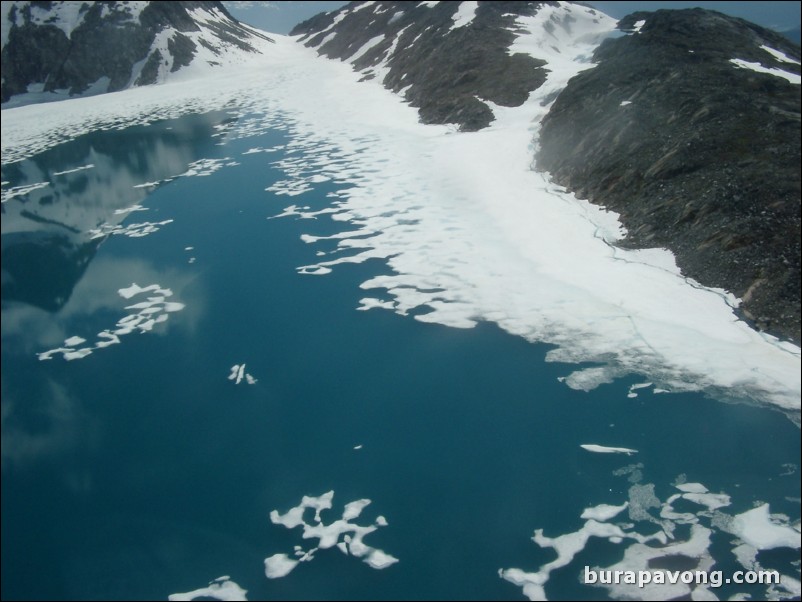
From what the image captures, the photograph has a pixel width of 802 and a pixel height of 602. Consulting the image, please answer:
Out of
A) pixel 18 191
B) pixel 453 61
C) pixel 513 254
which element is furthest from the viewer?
pixel 453 61

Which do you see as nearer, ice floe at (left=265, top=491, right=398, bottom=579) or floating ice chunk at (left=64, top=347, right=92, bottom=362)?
ice floe at (left=265, top=491, right=398, bottom=579)

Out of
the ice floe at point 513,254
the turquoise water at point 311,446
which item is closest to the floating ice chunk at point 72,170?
the ice floe at point 513,254

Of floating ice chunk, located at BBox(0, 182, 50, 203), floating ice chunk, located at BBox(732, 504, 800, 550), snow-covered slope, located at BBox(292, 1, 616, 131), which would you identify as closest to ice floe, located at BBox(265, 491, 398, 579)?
floating ice chunk, located at BBox(732, 504, 800, 550)

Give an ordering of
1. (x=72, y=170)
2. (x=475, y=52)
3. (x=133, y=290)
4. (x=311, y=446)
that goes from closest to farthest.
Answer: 1. (x=311, y=446)
2. (x=133, y=290)
3. (x=72, y=170)
4. (x=475, y=52)

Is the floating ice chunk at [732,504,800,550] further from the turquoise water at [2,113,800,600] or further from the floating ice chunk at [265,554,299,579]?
the floating ice chunk at [265,554,299,579]

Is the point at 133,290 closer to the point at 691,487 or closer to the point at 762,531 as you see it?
the point at 691,487

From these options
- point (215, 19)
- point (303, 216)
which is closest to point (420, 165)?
point (303, 216)

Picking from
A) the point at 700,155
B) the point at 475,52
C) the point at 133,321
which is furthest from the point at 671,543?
the point at 475,52

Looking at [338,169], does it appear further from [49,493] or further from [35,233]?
[49,493]
